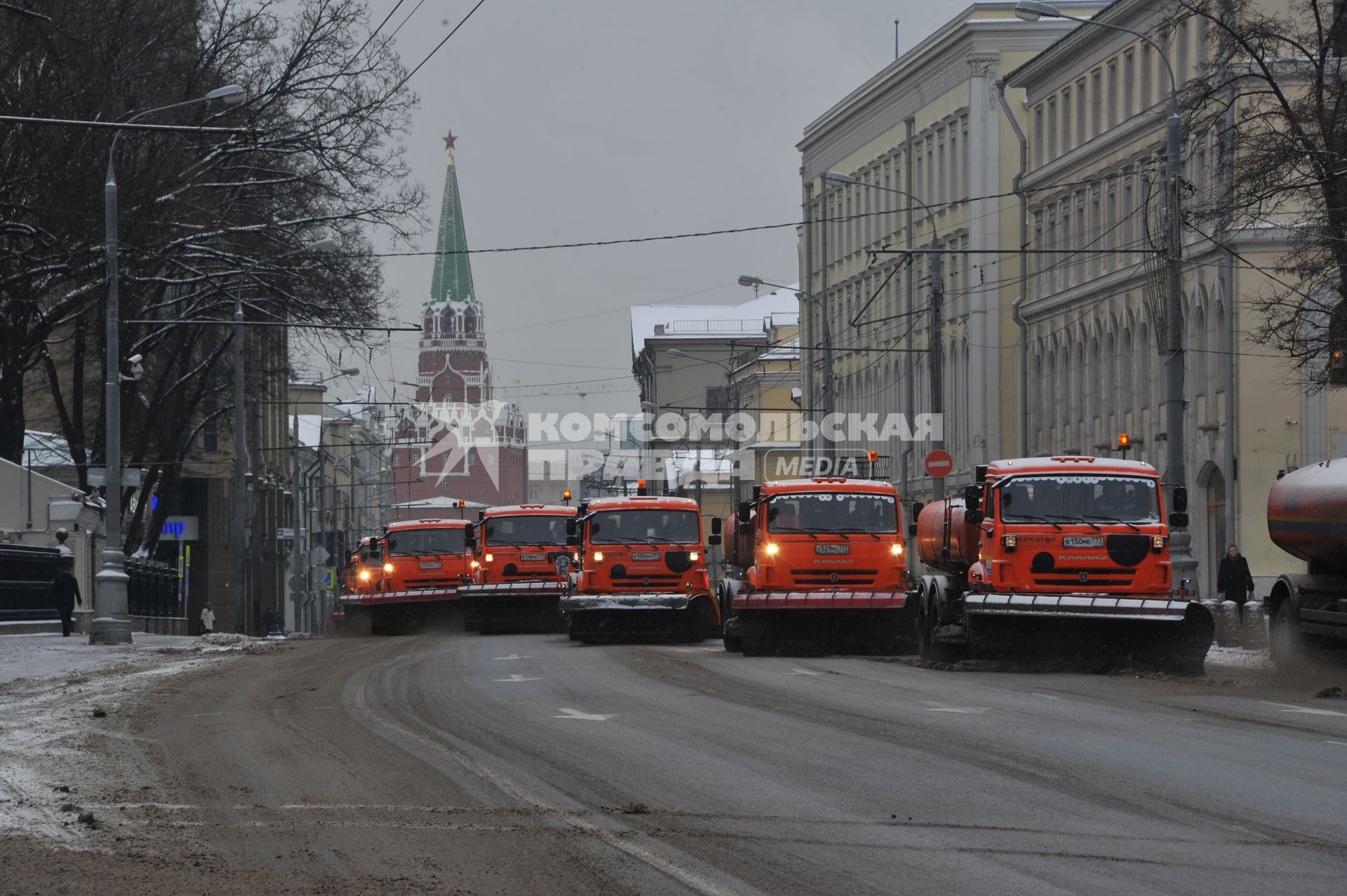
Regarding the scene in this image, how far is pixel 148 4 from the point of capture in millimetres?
40094

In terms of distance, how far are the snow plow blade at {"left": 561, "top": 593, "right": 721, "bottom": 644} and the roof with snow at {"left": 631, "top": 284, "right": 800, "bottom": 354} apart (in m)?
95.9

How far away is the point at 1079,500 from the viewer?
2391cm

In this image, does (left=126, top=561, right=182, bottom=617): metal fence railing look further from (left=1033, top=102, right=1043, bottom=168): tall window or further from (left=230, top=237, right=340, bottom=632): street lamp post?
(left=1033, top=102, right=1043, bottom=168): tall window

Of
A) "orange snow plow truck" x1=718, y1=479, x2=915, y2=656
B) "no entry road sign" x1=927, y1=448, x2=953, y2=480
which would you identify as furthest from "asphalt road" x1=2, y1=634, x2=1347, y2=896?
"no entry road sign" x1=927, y1=448, x2=953, y2=480

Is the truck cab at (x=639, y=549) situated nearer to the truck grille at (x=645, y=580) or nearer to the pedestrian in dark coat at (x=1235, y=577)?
→ the truck grille at (x=645, y=580)

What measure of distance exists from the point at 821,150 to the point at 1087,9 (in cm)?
2521

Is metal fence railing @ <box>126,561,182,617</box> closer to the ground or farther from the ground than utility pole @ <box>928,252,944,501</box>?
closer to the ground

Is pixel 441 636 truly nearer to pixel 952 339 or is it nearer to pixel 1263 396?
pixel 1263 396

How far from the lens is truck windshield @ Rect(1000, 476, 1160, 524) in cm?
2373

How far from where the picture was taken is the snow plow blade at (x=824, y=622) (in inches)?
1054

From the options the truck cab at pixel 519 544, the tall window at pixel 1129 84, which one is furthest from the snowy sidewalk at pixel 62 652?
the tall window at pixel 1129 84

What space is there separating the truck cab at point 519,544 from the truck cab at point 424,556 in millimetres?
2977

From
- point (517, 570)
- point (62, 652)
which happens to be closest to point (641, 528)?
point (517, 570)

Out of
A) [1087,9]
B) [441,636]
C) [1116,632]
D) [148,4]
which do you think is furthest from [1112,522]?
[1087,9]
